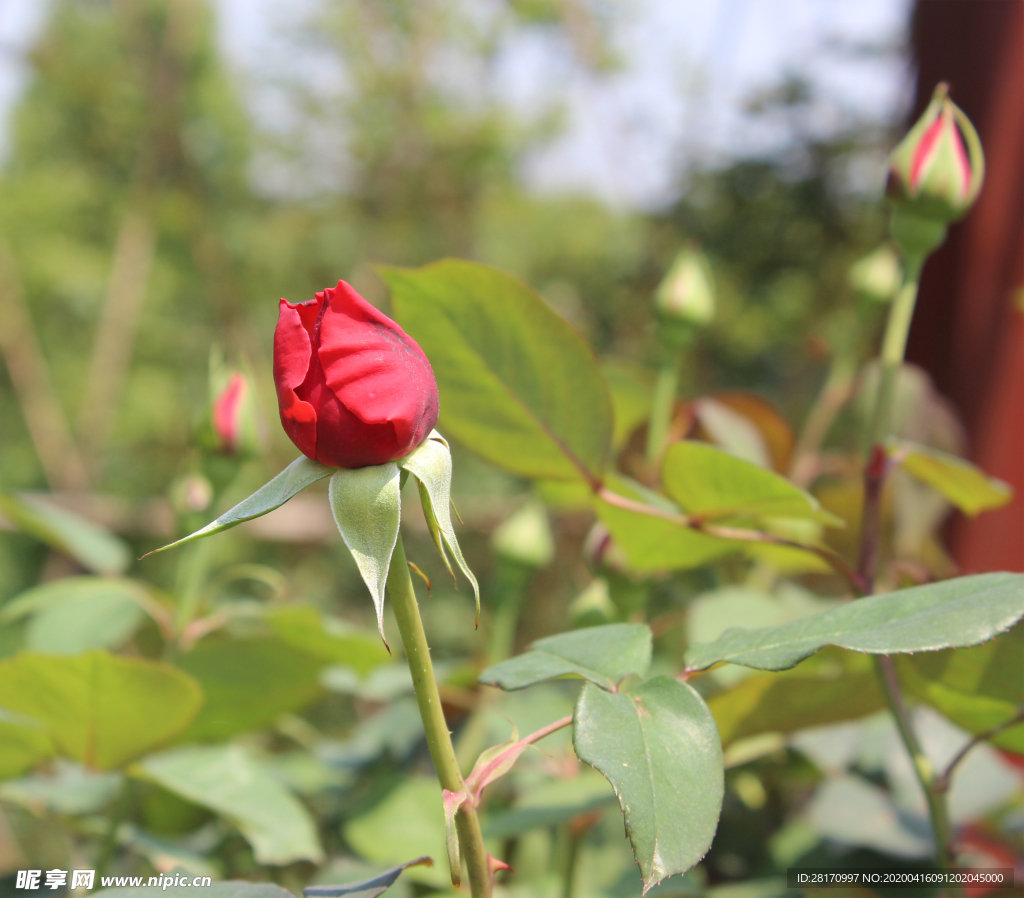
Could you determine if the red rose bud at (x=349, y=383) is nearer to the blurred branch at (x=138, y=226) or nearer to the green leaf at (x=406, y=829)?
the green leaf at (x=406, y=829)

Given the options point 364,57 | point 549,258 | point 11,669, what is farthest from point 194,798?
point 549,258

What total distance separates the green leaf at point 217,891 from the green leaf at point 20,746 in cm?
13

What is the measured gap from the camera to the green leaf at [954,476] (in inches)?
8.9

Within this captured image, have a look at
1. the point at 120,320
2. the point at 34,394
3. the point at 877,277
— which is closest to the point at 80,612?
the point at 877,277

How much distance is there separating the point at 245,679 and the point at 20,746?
0.08 m

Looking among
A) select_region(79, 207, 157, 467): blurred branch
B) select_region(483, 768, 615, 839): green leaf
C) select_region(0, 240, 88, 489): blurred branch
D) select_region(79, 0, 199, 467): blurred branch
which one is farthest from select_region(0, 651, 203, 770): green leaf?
select_region(79, 207, 157, 467): blurred branch

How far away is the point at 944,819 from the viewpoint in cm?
21

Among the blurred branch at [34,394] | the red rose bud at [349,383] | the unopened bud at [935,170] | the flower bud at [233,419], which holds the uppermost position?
the unopened bud at [935,170]

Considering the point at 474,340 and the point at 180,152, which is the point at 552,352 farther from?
the point at 180,152

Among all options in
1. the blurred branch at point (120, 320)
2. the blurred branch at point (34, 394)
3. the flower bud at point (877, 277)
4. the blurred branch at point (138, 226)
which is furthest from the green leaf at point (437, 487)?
the blurred branch at point (120, 320)

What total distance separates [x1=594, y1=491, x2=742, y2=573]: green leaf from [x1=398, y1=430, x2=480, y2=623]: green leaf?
104 mm

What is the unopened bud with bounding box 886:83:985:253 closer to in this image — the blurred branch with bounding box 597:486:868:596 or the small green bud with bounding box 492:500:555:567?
the blurred branch with bounding box 597:486:868:596

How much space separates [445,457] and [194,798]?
171mm

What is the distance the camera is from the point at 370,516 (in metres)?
0.13
